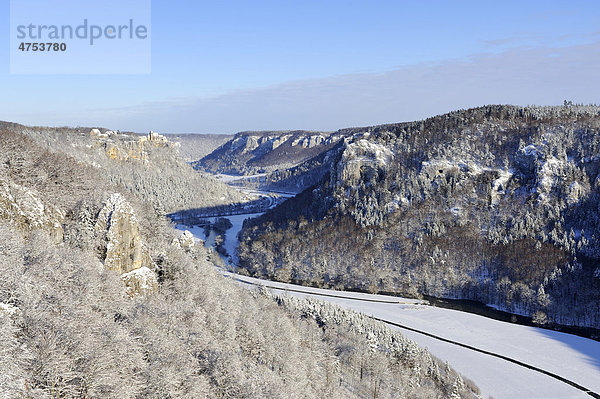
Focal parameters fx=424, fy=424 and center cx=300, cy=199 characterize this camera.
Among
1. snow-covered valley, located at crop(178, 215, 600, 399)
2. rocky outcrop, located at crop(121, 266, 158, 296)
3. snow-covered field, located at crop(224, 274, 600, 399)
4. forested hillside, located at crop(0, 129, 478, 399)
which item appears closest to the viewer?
forested hillside, located at crop(0, 129, 478, 399)

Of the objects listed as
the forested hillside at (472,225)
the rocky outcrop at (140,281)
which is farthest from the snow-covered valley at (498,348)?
the rocky outcrop at (140,281)

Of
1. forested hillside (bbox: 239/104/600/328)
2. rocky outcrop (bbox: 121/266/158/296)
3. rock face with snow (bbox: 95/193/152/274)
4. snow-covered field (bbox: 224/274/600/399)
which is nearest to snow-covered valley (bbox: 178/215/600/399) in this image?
snow-covered field (bbox: 224/274/600/399)

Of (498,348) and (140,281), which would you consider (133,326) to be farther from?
(498,348)

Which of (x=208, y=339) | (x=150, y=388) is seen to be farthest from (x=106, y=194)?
(x=150, y=388)

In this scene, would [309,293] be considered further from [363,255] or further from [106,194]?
[106,194]

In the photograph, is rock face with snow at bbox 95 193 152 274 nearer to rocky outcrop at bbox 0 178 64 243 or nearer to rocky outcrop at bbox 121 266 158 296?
rocky outcrop at bbox 121 266 158 296

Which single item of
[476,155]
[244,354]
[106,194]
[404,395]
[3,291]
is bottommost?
[404,395]

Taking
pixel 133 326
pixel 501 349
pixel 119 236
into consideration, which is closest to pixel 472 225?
pixel 501 349
